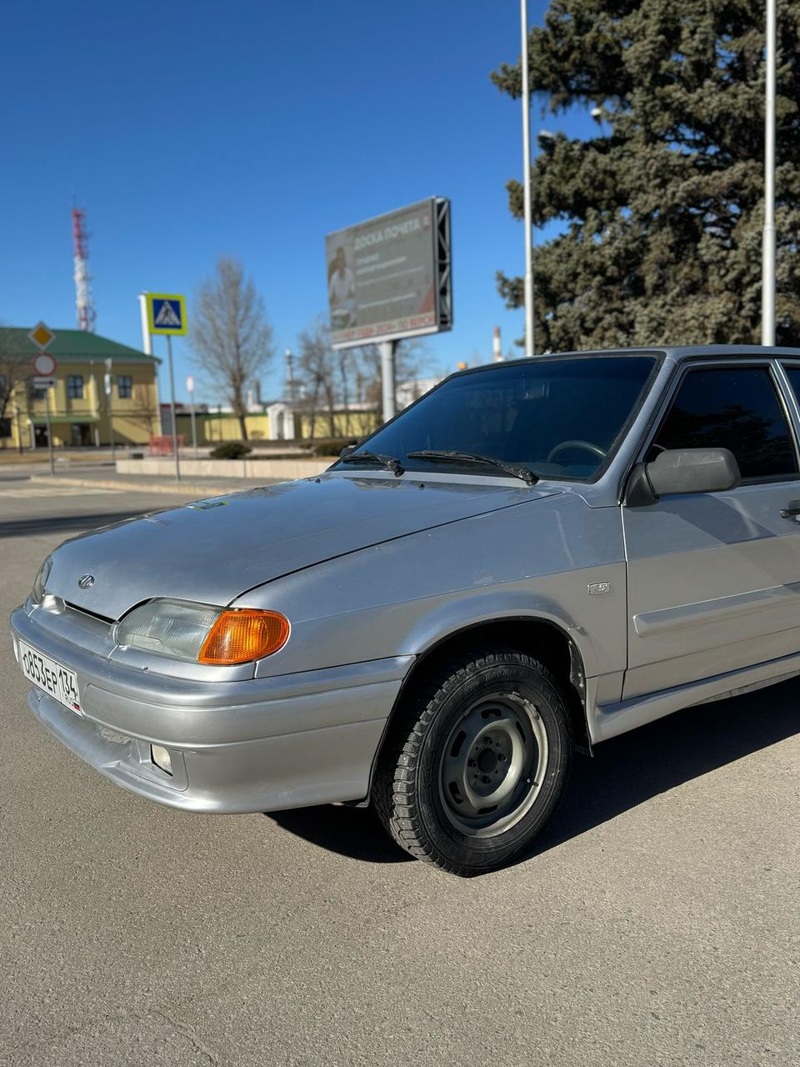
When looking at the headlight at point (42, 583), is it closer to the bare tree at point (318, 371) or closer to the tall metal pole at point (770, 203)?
the tall metal pole at point (770, 203)

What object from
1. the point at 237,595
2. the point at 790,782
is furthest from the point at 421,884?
the point at 790,782

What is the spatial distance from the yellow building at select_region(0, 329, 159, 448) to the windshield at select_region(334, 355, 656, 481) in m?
64.1

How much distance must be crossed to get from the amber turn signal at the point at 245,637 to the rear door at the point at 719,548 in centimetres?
130

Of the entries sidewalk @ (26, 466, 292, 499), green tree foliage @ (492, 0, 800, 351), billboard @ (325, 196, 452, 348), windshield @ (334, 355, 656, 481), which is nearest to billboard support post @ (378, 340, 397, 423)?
billboard @ (325, 196, 452, 348)

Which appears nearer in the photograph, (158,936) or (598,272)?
(158,936)

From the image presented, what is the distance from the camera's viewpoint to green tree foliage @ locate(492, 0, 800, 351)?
822 inches

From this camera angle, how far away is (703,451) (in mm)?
3053

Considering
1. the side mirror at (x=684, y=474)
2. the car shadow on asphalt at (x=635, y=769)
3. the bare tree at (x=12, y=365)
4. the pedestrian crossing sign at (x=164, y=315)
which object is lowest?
the car shadow on asphalt at (x=635, y=769)

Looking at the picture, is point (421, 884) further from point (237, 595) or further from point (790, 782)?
point (790, 782)

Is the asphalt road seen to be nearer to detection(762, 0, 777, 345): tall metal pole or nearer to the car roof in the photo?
the car roof

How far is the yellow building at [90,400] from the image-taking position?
6631 cm

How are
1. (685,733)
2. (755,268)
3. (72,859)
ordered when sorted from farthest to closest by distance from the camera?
1. (755,268)
2. (685,733)
3. (72,859)

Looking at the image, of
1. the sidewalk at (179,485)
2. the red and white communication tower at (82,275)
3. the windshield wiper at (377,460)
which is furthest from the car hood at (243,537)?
the red and white communication tower at (82,275)

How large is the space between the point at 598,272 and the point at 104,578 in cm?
2290
